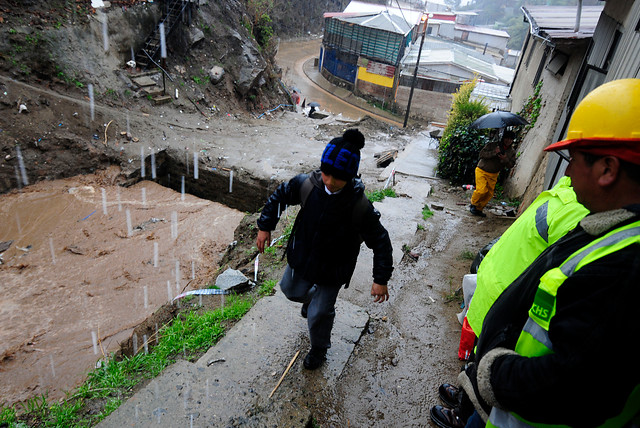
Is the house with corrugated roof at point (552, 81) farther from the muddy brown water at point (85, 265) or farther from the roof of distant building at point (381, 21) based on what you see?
the roof of distant building at point (381, 21)

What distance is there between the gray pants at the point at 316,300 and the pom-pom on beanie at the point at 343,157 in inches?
32.6

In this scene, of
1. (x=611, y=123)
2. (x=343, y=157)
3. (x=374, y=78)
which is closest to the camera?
(x=611, y=123)

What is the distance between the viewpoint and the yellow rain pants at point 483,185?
19.7ft

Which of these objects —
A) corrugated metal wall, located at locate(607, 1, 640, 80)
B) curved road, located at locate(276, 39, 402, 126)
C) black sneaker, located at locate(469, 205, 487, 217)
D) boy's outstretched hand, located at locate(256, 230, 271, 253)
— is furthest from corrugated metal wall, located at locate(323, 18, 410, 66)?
boy's outstretched hand, located at locate(256, 230, 271, 253)

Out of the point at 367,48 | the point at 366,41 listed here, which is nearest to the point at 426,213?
the point at 367,48

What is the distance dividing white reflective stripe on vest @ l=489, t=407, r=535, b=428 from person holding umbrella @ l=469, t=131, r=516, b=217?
525 centimetres

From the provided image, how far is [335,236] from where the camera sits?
96.0 inches

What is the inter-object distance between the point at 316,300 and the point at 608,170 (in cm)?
192

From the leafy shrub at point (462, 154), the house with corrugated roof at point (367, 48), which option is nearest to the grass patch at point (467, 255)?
the leafy shrub at point (462, 154)

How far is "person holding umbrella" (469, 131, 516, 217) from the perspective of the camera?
587 cm

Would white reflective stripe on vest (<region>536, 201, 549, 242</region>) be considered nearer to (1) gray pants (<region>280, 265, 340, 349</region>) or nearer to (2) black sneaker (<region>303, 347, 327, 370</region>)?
(1) gray pants (<region>280, 265, 340, 349</region>)

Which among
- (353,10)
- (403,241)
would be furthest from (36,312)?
(353,10)

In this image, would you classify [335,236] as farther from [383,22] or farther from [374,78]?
[383,22]

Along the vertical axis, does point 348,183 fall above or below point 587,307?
below
